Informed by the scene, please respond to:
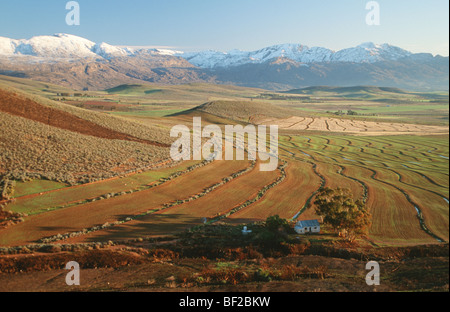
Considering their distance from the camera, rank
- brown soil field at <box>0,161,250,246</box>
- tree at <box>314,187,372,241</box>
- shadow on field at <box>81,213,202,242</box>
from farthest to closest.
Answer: shadow on field at <box>81,213,202,242</box>
brown soil field at <box>0,161,250,246</box>
tree at <box>314,187,372,241</box>

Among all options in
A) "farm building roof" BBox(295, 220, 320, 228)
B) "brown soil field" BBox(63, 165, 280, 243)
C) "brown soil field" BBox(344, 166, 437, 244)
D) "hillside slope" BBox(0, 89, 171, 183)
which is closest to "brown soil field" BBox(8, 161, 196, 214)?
"hillside slope" BBox(0, 89, 171, 183)

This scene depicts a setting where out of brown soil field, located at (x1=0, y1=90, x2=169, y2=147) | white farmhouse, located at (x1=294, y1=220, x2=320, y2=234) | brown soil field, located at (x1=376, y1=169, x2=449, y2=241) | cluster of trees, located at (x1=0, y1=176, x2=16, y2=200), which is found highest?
brown soil field, located at (x1=0, y1=90, x2=169, y2=147)

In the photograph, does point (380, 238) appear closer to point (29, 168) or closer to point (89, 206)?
point (89, 206)

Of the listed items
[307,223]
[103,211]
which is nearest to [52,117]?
[103,211]

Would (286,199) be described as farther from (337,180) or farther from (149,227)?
(149,227)

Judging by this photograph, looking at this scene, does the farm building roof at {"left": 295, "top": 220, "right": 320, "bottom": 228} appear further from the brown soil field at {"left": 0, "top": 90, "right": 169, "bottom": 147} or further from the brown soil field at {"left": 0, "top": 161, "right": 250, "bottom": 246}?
the brown soil field at {"left": 0, "top": 90, "right": 169, "bottom": 147}
